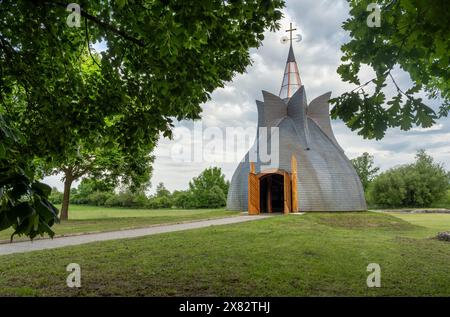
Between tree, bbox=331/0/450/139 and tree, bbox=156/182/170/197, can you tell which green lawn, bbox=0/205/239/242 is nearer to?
tree, bbox=331/0/450/139

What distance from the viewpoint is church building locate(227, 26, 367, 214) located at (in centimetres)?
2752

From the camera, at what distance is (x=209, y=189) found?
178 feet

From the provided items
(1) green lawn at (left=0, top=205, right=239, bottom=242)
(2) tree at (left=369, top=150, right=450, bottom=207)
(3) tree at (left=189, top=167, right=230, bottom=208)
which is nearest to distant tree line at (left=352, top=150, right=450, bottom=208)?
(2) tree at (left=369, top=150, right=450, bottom=207)

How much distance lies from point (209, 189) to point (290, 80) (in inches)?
955

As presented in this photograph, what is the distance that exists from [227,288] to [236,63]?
4.55m

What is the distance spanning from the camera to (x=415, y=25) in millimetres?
3482

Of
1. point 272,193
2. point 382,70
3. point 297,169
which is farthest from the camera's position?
point 272,193

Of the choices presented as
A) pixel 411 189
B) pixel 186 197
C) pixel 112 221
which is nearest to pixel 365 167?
pixel 411 189

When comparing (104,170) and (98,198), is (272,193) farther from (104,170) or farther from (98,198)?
(98,198)

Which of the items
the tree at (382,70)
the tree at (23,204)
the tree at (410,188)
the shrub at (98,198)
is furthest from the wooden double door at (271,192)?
the shrub at (98,198)

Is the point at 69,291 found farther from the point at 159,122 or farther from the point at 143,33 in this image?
the point at 143,33

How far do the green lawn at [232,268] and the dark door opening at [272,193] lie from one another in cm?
1821

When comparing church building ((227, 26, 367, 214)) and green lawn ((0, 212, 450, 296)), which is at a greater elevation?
church building ((227, 26, 367, 214))
